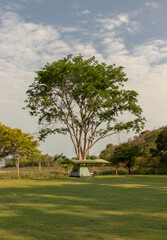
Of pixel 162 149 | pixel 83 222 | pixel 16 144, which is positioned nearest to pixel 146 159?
pixel 162 149

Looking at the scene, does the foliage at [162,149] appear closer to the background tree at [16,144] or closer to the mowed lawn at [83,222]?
the background tree at [16,144]

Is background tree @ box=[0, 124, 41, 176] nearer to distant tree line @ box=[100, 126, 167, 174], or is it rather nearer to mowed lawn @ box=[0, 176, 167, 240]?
distant tree line @ box=[100, 126, 167, 174]

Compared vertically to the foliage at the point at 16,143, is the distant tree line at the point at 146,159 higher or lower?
lower

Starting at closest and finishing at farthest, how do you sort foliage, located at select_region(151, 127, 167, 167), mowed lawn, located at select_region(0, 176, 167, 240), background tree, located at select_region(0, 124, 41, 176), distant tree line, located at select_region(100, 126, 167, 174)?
mowed lawn, located at select_region(0, 176, 167, 240) → background tree, located at select_region(0, 124, 41, 176) → foliage, located at select_region(151, 127, 167, 167) → distant tree line, located at select_region(100, 126, 167, 174)

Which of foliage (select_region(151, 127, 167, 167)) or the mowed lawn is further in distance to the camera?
foliage (select_region(151, 127, 167, 167))

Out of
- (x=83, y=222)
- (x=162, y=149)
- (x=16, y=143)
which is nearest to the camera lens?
(x=83, y=222)

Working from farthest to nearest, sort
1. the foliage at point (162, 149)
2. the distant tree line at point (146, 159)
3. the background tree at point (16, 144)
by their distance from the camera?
1. the distant tree line at point (146, 159)
2. the foliage at point (162, 149)
3. the background tree at point (16, 144)

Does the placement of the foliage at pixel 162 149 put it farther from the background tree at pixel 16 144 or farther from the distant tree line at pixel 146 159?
the background tree at pixel 16 144

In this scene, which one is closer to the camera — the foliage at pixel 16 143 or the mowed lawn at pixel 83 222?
the mowed lawn at pixel 83 222

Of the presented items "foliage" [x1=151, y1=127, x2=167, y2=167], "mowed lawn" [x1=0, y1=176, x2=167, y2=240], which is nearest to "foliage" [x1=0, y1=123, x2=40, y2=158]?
"foliage" [x1=151, y1=127, x2=167, y2=167]

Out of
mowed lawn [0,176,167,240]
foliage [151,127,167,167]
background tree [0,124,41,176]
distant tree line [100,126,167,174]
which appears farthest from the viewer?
distant tree line [100,126,167,174]

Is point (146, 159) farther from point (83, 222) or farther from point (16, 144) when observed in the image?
point (83, 222)

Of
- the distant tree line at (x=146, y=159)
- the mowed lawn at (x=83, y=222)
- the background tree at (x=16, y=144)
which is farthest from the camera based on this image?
the distant tree line at (x=146, y=159)

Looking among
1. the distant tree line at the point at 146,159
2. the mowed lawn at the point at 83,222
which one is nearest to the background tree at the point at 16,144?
the distant tree line at the point at 146,159
